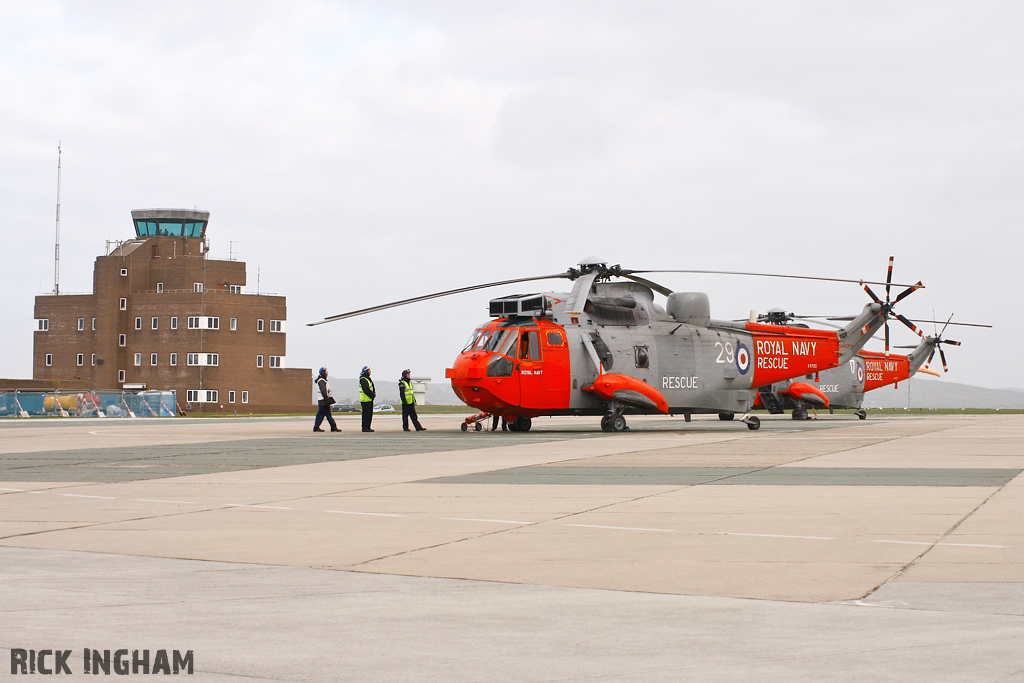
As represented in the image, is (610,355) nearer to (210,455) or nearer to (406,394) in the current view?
(406,394)

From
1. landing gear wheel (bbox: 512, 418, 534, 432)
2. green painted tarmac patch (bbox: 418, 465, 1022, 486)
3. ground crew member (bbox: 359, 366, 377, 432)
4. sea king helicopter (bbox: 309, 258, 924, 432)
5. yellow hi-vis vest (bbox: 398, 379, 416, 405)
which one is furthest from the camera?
yellow hi-vis vest (bbox: 398, 379, 416, 405)

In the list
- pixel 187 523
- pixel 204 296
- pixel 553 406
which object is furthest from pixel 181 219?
pixel 187 523

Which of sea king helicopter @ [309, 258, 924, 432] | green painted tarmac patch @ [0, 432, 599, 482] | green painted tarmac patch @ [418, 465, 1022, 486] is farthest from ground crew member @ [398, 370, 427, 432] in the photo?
green painted tarmac patch @ [418, 465, 1022, 486]

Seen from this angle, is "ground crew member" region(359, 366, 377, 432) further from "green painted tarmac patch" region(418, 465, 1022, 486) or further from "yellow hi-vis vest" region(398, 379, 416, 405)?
"green painted tarmac patch" region(418, 465, 1022, 486)

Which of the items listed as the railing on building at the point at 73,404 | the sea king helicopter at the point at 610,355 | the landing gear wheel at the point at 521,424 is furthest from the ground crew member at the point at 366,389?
the railing on building at the point at 73,404

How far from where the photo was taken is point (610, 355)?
2844 centimetres

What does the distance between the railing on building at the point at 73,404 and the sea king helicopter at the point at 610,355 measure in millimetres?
26792

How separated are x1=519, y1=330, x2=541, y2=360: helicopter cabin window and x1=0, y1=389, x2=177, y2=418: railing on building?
2866cm

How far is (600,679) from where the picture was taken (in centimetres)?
437

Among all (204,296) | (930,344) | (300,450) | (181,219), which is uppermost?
(181,219)

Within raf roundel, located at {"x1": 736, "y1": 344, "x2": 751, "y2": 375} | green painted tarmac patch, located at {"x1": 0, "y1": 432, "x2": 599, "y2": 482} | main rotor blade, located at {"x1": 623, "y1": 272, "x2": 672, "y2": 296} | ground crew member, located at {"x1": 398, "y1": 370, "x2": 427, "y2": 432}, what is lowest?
green painted tarmac patch, located at {"x1": 0, "y1": 432, "x2": 599, "y2": 482}

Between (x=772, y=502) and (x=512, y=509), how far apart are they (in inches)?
109

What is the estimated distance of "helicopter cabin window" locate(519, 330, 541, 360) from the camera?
1057 inches

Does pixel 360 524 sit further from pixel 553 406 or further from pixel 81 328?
pixel 81 328
